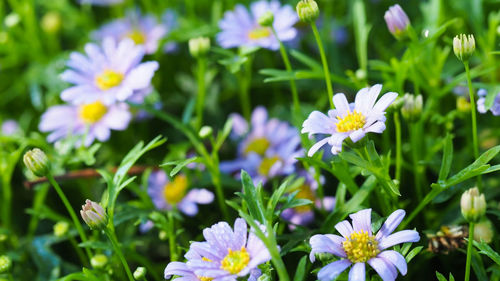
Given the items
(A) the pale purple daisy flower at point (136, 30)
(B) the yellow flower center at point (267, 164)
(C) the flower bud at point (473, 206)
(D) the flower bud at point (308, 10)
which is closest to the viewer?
(C) the flower bud at point (473, 206)

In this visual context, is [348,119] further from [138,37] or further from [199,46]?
[138,37]

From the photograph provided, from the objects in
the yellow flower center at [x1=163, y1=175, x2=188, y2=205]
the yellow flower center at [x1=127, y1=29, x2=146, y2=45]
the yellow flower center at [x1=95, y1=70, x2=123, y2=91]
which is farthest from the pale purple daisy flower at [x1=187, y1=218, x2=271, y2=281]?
the yellow flower center at [x1=127, y1=29, x2=146, y2=45]

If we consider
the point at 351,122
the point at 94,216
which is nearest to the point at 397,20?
the point at 351,122

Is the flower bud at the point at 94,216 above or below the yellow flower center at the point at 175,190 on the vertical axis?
above

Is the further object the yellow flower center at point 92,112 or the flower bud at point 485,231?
the yellow flower center at point 92,112

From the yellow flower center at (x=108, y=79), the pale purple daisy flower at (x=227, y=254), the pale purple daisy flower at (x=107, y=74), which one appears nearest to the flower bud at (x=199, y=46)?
the pale purple daisy flower at (x=107, y=74)

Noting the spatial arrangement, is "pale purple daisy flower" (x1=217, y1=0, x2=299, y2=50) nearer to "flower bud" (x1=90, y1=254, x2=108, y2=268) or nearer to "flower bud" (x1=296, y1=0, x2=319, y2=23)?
"flower bud" (x1=296, y1=0, x2=319, y2=23)

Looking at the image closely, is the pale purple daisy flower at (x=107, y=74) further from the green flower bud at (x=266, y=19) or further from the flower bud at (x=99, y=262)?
the flower bud at (x=99, y=262)
